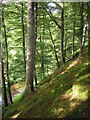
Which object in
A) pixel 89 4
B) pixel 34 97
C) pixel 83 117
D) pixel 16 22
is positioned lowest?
pixel 34 97

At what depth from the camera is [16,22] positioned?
13.7 m

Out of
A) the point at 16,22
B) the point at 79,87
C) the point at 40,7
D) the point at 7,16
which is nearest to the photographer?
the point at 79,87

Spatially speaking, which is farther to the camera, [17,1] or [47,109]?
[17,1]

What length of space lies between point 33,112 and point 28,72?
2.52 meters

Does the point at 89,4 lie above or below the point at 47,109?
above

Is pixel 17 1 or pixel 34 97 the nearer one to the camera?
pixel 34 97

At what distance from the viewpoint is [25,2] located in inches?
502

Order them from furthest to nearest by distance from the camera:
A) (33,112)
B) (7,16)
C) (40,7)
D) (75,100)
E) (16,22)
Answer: (16,22)
(40,7)
(7,16)
(33,112)
(75,100)

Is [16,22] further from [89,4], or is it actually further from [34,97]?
[34,97]

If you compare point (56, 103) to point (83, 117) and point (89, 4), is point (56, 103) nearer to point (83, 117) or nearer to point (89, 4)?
point (83, 117)

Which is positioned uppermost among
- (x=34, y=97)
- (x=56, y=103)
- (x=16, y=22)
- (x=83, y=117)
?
(x=16, y=22)

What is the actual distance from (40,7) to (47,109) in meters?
9.66

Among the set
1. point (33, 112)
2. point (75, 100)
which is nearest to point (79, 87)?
point (75, 100)

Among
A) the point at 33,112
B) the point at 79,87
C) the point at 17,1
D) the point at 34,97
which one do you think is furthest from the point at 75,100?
the point at 17,1
